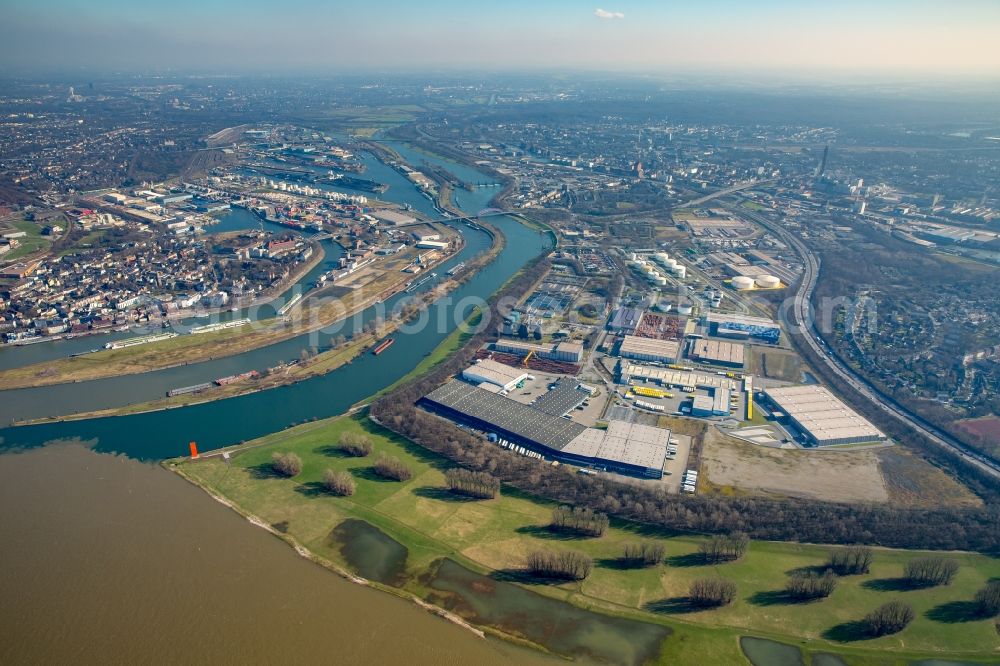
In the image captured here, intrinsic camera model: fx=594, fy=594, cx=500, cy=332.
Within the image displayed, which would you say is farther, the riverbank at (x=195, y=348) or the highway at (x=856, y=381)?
the riverbank at (x=195, y=348)

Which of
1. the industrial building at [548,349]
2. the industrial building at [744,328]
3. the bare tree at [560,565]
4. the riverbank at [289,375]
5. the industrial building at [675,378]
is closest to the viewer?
the bare tree at [560,565]

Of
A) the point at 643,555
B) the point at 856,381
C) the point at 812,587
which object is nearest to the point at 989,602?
the point at 812,587

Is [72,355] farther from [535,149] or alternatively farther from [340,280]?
[535,149]

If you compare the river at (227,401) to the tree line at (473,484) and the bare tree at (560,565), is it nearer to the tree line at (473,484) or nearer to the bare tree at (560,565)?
the tree line at (473,484)

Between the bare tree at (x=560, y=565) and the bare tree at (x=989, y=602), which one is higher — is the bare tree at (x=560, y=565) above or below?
below

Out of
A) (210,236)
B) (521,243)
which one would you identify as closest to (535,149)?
(521,243)

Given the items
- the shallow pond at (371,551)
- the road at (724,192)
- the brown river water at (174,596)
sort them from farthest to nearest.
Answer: the road at (724,192) < the shallow pond at (371,551) < the brown river water at (174,596)

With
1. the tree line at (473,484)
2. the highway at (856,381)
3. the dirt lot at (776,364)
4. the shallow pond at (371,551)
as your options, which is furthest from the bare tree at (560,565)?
the highway at (856,381)

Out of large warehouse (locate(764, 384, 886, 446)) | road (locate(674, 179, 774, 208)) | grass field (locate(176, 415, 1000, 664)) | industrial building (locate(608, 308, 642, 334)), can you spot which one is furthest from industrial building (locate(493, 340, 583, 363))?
road (locate(674, 179, 774, 208))
